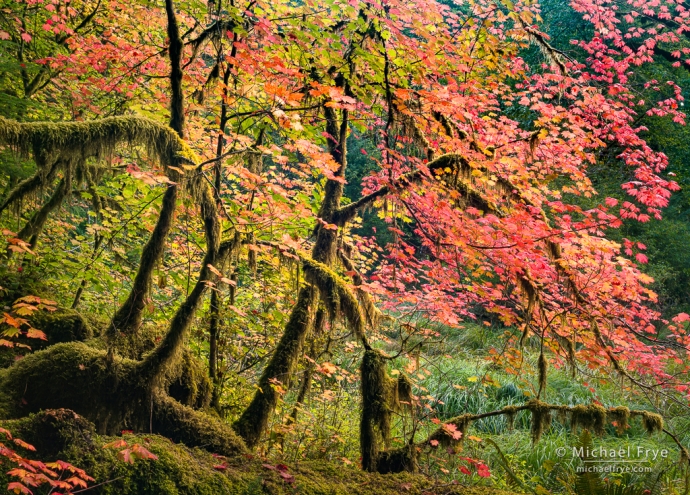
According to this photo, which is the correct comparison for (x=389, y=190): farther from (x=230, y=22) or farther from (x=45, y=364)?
(x=45, y=364)

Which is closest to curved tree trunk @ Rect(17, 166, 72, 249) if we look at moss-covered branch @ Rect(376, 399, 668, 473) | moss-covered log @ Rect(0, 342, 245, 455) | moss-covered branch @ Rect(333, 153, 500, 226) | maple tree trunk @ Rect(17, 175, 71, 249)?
maple tree trunk @ Rect(17, 175, 71, 249)

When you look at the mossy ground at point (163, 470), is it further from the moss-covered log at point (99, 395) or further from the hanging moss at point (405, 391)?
the hanging moss at point (405, 391)

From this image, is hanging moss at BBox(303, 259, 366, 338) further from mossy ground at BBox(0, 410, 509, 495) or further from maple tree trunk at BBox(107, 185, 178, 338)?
mossy ground at BBox(0, 410, 509, 495)

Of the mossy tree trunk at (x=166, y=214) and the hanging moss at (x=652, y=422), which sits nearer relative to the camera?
the mossy tree trunk at (x=166, y=214)

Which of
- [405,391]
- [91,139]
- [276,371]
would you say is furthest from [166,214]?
[405,391]

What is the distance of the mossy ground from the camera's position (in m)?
2.49

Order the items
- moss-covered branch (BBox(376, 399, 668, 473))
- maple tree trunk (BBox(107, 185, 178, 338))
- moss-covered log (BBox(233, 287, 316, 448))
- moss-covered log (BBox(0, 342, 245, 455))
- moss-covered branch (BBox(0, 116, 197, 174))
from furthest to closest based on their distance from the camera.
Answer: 1. moss-covered log (BBox(233, 287, 316, 448))
2. moss-covered branch (BBox(376, 399, 668, 473))
3. maple tree trunk (BBox(107, 185, 178, 338))
4. moss-covered log (BBox(0, 342, 245, 455))
5. moss-covered branch (BBox(0, 116, 197, 174))

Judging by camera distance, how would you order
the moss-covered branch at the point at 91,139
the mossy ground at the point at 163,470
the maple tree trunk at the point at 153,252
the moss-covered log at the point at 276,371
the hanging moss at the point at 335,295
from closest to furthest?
1. the mossy ground at the point at 163,470
2. the moss-covered branch at the point at 91,139
3. the maple tree trunk at the point at 153,252
4. the moss-covered log at the point at 276,371
5. the hanging moss at the point at 335,295

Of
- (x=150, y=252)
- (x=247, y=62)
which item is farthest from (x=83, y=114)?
(x=150, y=252)

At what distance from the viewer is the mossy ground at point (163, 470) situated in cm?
249

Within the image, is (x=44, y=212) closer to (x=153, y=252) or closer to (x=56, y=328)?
(x=56, y=328)

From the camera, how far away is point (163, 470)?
2.61 metres

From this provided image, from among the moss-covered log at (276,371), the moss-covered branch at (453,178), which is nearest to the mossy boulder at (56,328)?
the moss-covered log at (276,371)

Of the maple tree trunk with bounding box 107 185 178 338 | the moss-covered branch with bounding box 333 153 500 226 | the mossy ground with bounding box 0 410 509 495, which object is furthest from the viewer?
the moss-covered branch with bounding box 333 153 500 226
